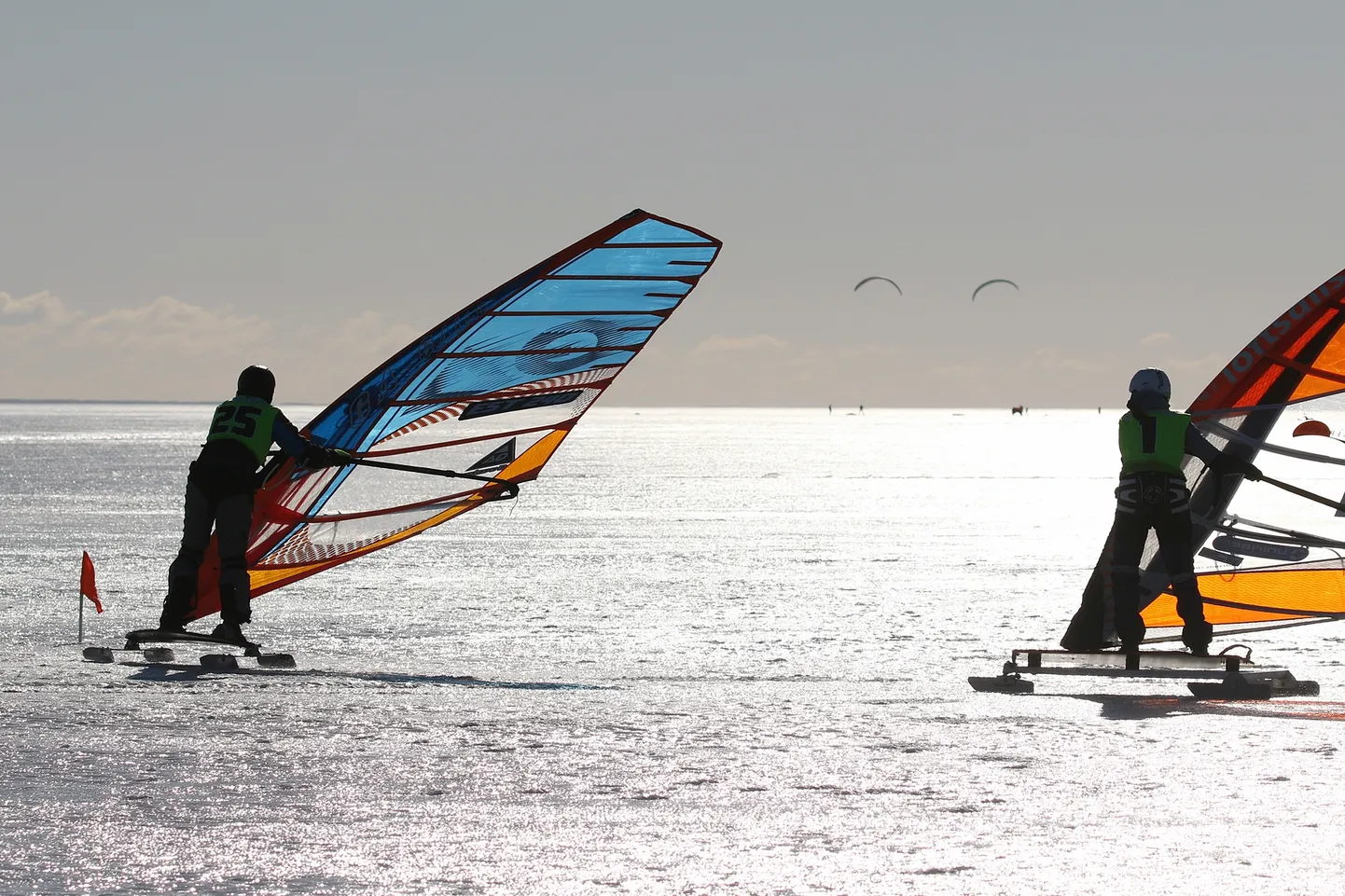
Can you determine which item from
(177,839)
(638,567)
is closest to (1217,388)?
(177,839)

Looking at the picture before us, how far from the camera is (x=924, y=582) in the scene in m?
13.9

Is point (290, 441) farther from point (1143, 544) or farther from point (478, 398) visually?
point (1143, 544)

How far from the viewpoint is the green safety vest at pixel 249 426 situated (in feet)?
27.9

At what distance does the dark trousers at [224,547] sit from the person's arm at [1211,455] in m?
4.67

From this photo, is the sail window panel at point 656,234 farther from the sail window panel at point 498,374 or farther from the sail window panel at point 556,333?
the sail window panel at point 498,374

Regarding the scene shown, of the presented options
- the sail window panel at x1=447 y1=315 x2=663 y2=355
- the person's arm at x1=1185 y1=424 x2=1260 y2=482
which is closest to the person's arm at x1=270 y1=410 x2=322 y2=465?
the sail window panel at x1=447 y1=315 x2=663 y2=355

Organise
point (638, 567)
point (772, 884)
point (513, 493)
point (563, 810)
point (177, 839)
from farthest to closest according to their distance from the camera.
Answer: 1. point (638, 567)
2. point (513, 493)
3. point (563, 810)
4. point (177, 839)
5. point (772, 884)

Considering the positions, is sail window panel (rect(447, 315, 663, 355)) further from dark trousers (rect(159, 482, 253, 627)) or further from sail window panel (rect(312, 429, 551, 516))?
dark trousers (rect(159, 482, 253, 627))

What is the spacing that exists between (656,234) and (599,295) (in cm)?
54

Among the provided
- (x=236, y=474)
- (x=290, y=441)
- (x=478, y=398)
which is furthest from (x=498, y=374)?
(x=236, y=474)

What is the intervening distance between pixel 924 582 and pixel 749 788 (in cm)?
844

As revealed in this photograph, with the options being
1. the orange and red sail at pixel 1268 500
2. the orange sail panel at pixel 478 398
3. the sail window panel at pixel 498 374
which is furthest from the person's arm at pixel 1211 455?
the sail window panel at pixel 498 374

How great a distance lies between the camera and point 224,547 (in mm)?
8484

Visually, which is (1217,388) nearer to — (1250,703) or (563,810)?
(1250,703)
